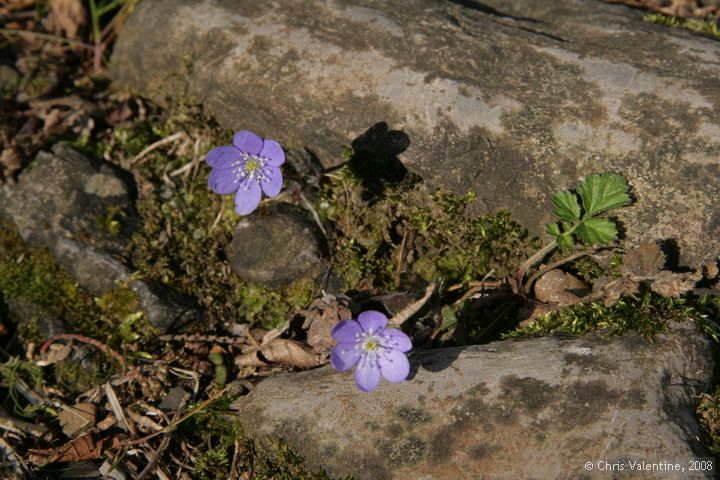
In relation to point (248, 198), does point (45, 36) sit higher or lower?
higher

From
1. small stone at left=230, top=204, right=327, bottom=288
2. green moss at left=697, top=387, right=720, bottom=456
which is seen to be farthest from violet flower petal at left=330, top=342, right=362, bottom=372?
green moss at left=697, top=387, right=720, bottom=456

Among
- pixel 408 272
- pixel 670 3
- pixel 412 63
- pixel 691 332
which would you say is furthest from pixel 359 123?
pixel 670 3

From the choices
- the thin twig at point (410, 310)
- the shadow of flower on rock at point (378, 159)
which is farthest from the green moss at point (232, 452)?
the shadow of flower on rock at point (378, 159)

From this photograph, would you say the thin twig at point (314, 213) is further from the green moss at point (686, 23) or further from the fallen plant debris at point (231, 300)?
the green moss at point (686, 23)

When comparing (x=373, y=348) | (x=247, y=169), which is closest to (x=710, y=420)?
(x=373, y=348)

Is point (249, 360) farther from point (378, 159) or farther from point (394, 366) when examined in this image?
point (378, 159)
